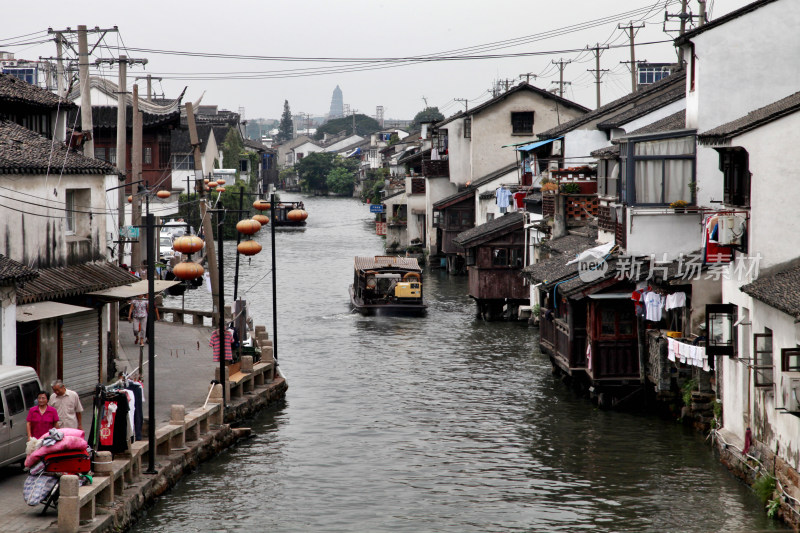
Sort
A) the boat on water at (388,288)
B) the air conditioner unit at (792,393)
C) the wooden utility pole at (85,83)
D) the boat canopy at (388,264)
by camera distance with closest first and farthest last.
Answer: the air conditioner unit at (792,393), the wooden utility pole at (85,83), the boat on water at (388,288), the boat canopy at (388,264)

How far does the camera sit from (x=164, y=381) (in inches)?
1128

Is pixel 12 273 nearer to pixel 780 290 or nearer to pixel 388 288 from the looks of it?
pixel 780 290

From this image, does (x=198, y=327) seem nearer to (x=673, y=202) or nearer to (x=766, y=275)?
(x=673, y=202)

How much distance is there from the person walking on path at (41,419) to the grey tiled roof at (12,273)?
2.98 m

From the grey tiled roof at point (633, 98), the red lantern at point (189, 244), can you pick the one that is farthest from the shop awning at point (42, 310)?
the grey tiled roof at point (633, 98)

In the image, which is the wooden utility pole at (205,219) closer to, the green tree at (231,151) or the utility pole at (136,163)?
the utility pole at (136,163)

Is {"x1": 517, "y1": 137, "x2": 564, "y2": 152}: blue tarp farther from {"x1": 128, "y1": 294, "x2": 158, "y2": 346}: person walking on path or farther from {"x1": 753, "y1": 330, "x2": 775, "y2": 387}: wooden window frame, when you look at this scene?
{"x1": 753, "y1": 330, "x2": 775, "y2": 387}: wooden window frame

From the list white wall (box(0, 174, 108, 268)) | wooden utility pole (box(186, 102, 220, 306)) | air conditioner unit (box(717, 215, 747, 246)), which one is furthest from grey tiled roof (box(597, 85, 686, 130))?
white wall (box(0, 174, 108, 268))

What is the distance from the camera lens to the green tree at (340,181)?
169625 mm

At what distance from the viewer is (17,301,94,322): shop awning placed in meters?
22.5

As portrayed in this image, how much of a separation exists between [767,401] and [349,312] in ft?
107

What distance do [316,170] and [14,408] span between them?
155 metres

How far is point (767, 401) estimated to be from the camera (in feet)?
62.7

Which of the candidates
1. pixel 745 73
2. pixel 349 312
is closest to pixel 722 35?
pixel 745 73
